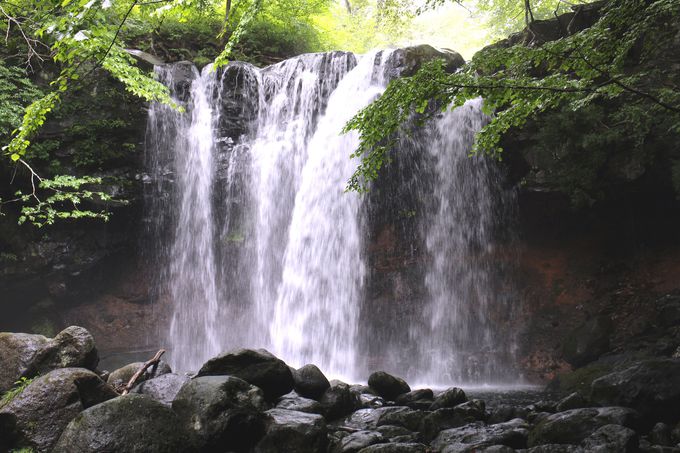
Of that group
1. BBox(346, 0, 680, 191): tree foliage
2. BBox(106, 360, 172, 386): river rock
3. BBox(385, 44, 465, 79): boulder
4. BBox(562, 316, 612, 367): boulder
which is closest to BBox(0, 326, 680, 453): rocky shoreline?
BBox(106, 360, 172, 386): river rock

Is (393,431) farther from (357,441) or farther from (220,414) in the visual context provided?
(220,414)

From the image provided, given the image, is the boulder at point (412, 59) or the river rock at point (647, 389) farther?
the boulder at point (412, 59)

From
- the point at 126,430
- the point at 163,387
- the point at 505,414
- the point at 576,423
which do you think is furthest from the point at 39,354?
the point at 576,423

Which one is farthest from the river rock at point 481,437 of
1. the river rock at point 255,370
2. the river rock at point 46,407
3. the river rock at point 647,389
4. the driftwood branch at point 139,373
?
the driftwood branch at point 139,373

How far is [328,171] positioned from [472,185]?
389 cm

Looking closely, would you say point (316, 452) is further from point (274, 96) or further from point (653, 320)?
point (274, 96)

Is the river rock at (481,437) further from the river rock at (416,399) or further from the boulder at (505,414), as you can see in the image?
the river rock at (416,399)

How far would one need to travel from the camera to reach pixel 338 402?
22.4 ft

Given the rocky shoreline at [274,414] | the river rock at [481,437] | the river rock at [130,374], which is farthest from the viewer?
the river rock at [130,374]

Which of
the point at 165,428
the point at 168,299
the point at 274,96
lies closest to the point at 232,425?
the point at 165,428

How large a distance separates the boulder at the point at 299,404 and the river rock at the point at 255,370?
18 cm

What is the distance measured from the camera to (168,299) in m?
14.2

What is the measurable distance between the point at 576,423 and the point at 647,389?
4.21ft

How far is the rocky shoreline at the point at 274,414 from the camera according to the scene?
15.2 feet
